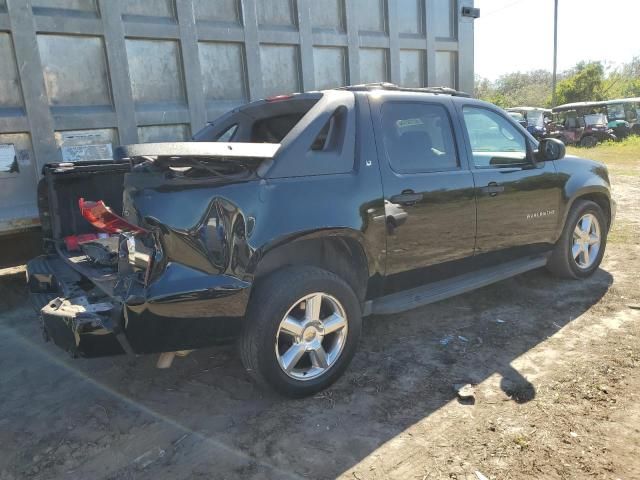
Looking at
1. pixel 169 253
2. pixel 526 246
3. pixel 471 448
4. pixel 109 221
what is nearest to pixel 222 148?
pixel 169 253

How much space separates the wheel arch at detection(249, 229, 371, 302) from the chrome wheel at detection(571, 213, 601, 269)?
262cm

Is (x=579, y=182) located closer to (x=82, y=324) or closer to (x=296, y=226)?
(x=296, y=226)

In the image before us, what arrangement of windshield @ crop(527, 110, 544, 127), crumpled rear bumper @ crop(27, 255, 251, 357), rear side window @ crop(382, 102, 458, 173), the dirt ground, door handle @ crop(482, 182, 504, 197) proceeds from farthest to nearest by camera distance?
windshield @ crop(527, 110, 544, 127), door handle @ crop(482, 182, 504, 197), rear side window @ crop(382, 102, 458, 173), crumpled rear bumper @ crop(27, 255, 251, 357), the dirt ground

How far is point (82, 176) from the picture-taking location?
3.97 meters

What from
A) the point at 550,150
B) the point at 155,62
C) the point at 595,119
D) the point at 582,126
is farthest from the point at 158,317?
the point at 595,119

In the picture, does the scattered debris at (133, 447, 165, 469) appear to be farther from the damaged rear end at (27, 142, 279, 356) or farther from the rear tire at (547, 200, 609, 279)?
the rear tire at (547, 200, 609, 279)

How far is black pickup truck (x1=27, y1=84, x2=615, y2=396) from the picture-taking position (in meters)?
2.79

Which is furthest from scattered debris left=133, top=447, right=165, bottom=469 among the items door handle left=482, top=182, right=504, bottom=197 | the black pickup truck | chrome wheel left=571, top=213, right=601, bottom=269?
chrome wheel left=571, top=213, right=601, bottom=269

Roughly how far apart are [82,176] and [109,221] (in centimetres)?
117

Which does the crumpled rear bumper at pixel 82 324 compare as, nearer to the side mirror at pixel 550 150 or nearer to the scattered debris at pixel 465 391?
the scattered debris at pixel 465 391

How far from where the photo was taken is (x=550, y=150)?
451 centimetres

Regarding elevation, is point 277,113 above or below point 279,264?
above

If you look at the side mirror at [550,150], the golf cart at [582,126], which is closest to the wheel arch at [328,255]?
the side mirror at [550,150]

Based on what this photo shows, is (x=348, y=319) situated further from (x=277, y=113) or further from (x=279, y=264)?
(x=277, y=113)
